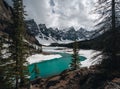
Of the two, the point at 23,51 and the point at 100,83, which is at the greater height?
the point at 23,51

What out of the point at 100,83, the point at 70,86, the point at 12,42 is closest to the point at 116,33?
the point at 100,83

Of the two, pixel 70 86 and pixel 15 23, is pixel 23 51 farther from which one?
pixel 70 86

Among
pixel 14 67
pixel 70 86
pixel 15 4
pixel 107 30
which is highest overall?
pixel 15 4

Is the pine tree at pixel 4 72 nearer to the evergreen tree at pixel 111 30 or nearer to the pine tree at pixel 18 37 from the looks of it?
the pine tree at pixel 18 37

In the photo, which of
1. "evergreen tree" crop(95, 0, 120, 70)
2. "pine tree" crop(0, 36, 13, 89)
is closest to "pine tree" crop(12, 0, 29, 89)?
"pine tree" crop(0, 36, 13, 89)

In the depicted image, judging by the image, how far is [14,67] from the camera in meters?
34.1

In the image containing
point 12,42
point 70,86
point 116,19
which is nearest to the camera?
point 116,19

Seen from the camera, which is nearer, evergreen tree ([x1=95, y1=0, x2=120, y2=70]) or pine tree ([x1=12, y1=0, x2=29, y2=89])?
evergreen tree ([x1=95, y1=0, x2=120, y2=70])

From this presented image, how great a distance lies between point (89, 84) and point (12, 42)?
14041 millimetres

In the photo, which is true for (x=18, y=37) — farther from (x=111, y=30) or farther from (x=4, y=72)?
(x=111, y=30)

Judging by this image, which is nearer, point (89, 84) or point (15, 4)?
point (89, 84)

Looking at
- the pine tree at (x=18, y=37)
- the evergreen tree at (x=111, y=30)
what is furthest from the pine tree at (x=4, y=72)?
the evergreen tree at (x=111, y=30)

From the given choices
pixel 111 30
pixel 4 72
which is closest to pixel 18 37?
pixel 4 72

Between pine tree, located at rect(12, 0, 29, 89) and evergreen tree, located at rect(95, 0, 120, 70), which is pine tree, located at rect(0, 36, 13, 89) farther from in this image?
evergreen tree, located at rect(95, 0, 120, 70)
